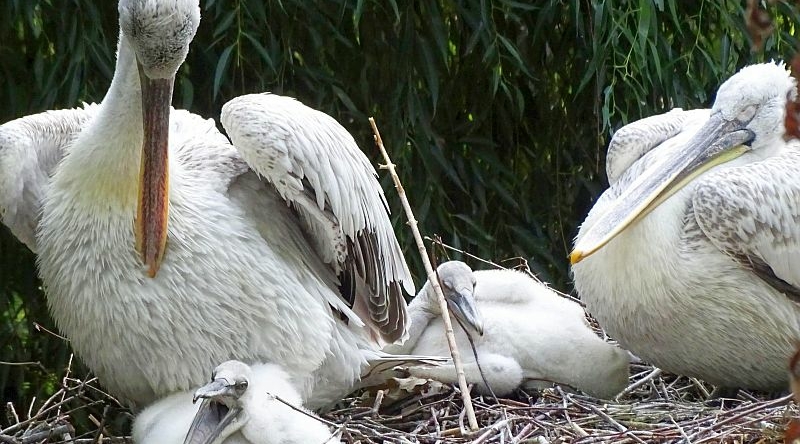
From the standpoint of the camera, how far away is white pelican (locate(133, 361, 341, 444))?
3082 millimetres

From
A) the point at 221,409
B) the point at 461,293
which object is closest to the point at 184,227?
the point at 221,409

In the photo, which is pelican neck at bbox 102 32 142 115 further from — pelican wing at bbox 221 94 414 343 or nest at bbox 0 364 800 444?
nest at bbox 0 364 800 444

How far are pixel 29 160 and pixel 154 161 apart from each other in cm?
47

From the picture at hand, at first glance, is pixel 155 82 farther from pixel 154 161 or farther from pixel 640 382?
pixel 640 382

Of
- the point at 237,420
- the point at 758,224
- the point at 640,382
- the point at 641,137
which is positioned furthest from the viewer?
the point at 641,137

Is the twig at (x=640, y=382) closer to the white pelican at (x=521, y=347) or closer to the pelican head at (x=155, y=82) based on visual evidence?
the white pelican at (x=521, y=347)

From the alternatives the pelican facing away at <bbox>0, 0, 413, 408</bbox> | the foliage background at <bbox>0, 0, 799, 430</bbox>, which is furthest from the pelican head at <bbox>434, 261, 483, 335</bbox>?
the foliage background at <bbox>0, 0, 799, 430</bbox>

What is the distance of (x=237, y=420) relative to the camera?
10.3 ft

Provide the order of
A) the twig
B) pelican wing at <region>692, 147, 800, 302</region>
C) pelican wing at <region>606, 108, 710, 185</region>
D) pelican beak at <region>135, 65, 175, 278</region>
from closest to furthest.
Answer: pelican beak at <region>135, 65, 175, 278</region>, pelican wing at <region>692, 147, 800, 302</region>, the twig, pelican wing at <region>606, 108, 710, 185</region>

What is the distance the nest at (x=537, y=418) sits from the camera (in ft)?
11.1

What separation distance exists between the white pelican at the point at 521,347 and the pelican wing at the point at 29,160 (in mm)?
1250

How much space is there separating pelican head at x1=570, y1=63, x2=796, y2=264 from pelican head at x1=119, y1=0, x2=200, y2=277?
1.40 meters

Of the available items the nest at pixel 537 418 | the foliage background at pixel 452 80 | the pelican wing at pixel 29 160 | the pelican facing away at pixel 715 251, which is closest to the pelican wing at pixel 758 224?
the pelican facing away at pixel 715 251

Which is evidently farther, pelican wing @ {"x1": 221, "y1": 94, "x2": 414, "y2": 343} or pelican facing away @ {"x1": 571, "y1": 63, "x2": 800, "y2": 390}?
pelican facing away @ {"x1": 571, "y1": 63, "x2": 800, "y2": 390}
